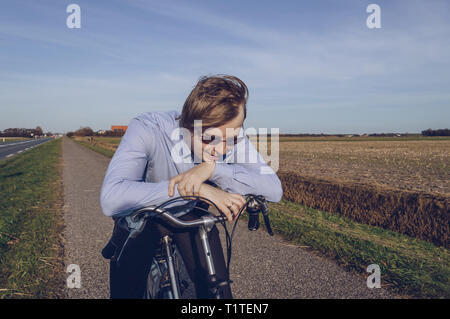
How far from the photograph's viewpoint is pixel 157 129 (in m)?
1.90

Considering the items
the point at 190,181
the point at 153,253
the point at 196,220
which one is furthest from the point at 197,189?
the point at 153,253

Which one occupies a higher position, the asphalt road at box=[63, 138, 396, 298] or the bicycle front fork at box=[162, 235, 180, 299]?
the bicycle front fork at box=[162, 235, 180, 299]

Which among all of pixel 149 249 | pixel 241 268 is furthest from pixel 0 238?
pixel 149 249

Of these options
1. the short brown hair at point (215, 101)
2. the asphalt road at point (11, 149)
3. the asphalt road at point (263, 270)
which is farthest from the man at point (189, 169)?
the asphalt road at point (11, 149)

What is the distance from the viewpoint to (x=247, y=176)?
188cm

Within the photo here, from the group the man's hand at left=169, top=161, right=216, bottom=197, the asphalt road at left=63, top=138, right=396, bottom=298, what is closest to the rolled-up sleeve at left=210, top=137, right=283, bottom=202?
the man's hand at left=169, top=161, right=216, bottom=197

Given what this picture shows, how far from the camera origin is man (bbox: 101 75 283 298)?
160 cm

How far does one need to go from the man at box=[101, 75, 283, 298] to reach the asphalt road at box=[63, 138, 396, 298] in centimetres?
168

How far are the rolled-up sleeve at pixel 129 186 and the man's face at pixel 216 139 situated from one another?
314mm

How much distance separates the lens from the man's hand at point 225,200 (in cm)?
162

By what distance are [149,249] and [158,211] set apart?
481 millimetres

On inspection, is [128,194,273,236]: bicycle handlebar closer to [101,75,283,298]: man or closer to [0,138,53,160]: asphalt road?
[101,75,283,298]: man

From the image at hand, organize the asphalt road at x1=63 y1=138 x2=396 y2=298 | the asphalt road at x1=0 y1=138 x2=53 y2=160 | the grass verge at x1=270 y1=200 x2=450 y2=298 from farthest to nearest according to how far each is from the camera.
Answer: the asphalt road at x1=0 y1=138 x2=53 y2=160, the grass verge at x1=270 y1=200 x2=450 y2=298, the asphalt road at x1=63 y1=138 x2=396 y2=298
